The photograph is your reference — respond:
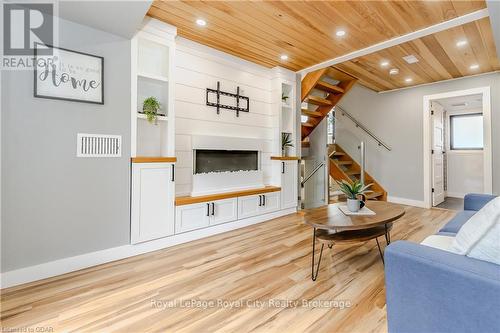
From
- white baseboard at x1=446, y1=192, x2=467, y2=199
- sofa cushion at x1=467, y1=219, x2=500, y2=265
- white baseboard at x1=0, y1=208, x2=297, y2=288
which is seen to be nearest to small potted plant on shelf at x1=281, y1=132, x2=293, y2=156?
white baseboard at x1=0, y1=208, x2=297, y2=288

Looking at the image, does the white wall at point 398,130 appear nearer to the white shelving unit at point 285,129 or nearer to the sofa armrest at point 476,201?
the white shelving unit at point 285,129

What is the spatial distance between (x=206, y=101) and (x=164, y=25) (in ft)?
3.45

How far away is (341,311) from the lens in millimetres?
1663

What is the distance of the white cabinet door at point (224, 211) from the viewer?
324 centimetres

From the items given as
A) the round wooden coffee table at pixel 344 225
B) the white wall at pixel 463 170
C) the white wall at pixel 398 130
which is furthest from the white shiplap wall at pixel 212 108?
the white wall at pixel 463 170

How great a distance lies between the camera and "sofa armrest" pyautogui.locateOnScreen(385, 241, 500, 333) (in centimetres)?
93

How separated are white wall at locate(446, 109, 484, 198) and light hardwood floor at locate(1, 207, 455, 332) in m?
4.90

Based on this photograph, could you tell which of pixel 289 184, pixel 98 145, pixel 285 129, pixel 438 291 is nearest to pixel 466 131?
pixel 285 129

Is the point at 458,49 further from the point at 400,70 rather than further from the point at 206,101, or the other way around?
the point at 206,101

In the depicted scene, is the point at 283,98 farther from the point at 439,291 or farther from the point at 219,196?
the point at 439,291

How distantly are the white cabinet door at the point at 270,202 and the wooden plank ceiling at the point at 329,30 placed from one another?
218cm

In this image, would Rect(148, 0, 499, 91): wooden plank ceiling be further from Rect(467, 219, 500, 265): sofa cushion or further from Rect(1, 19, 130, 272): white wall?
Rect(467, 219, 500, 265): sofa cushion

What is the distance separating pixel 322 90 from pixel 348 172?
2176 millimetres

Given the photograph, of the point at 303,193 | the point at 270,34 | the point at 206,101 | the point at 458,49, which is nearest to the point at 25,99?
the point at 206,101
